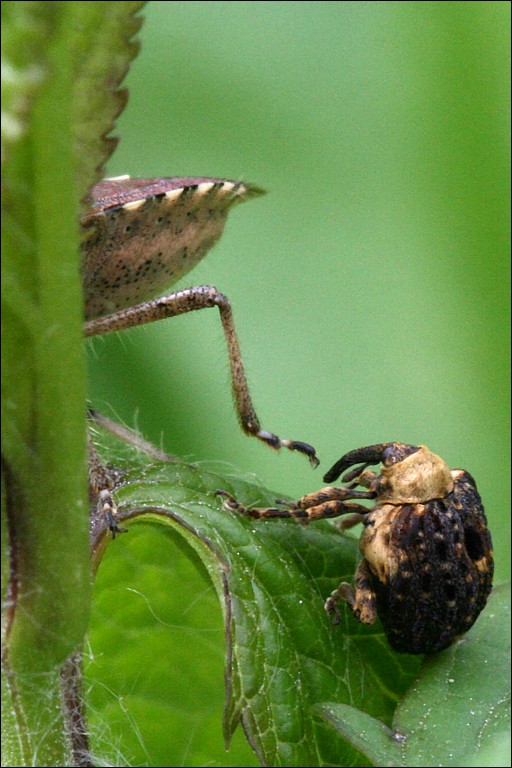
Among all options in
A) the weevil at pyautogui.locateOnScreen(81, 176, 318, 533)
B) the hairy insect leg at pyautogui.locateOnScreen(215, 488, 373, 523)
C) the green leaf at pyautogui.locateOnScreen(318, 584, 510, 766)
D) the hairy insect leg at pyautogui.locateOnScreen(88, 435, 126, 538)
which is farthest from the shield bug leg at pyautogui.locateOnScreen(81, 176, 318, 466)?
the green leaf at pyautogui.locateOnScreen(318, 584, 510, 766)

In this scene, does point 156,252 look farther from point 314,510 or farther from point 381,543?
point 381,543

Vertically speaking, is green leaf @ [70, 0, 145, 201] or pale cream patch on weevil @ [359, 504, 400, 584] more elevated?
green leaf @ [70, 0, 145, 201]

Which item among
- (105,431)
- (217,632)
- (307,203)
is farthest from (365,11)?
(217,632)

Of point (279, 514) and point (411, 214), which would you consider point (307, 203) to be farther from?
point (279, 514)

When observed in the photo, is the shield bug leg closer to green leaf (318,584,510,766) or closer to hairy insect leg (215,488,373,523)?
hairy insect leg (215,488,373,523)

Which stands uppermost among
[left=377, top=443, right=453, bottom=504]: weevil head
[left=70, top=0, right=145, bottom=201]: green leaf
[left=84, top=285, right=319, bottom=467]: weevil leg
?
[left=70, top=0, right=145, bottom=201]: green leaf

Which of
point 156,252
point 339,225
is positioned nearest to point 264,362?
point 339,225

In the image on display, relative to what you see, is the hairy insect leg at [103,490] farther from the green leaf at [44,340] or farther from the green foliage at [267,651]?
the green leaf at [44,340]

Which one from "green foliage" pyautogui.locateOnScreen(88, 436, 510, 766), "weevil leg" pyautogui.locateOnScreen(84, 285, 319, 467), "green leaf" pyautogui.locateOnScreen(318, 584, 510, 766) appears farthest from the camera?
"weevil leg" pyautogui.locateOnScreen(84, 285, 319, 467)
